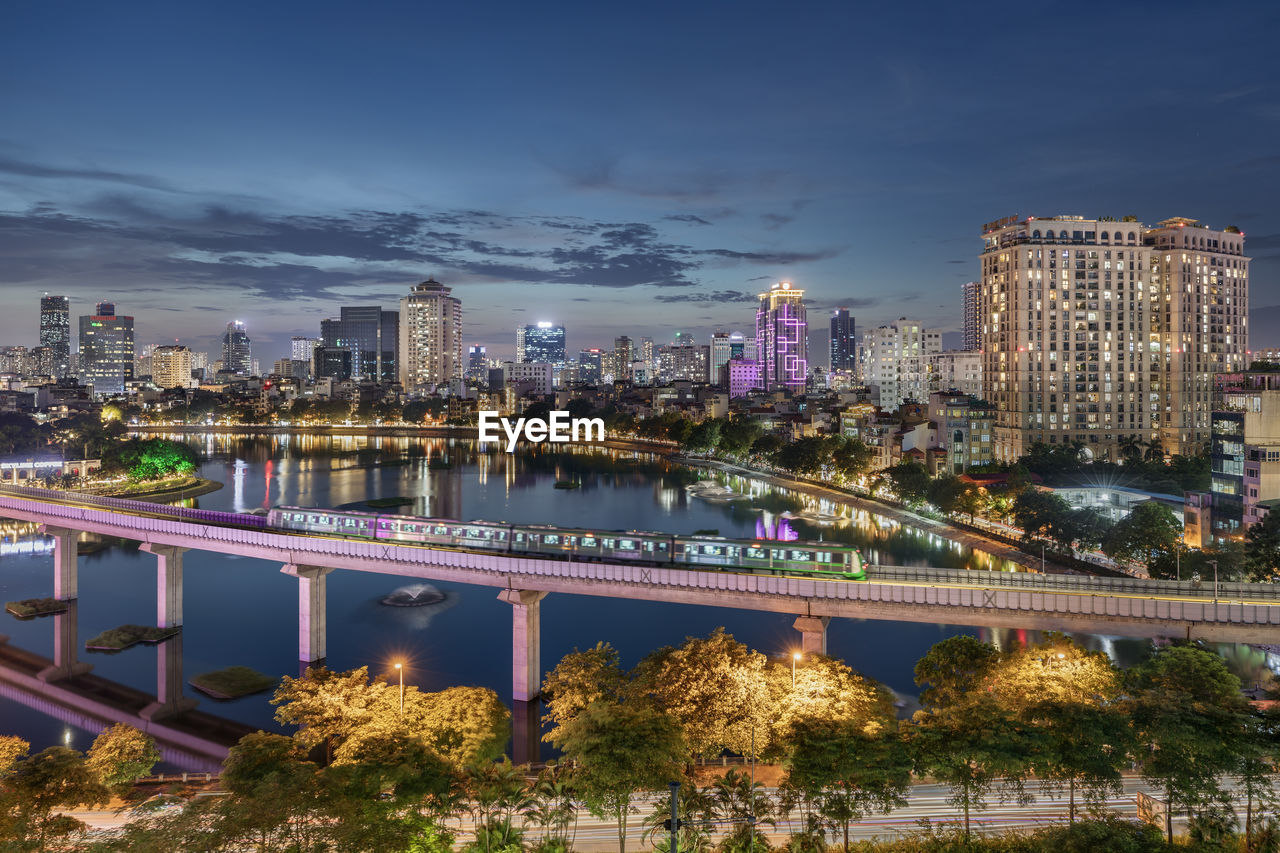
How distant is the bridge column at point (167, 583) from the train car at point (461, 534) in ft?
42.3

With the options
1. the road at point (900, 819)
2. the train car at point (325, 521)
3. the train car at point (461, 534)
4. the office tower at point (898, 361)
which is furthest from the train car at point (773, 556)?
the office tower at point (898, 361)

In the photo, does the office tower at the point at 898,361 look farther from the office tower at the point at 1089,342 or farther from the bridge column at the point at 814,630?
the bridge column at the point at 814,630

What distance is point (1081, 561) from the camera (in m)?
47.8

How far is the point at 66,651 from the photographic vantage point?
38.3 metres

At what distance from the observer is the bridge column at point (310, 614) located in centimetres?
3597

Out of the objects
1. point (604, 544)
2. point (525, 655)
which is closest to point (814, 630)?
point (604, 544)

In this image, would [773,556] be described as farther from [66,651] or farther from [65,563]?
[65,563]

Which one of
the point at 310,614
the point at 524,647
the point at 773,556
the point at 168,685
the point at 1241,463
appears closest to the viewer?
the point at 524,647

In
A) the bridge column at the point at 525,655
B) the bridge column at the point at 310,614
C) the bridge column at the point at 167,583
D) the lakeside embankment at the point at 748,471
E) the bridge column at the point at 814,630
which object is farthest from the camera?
the lakeside embankment at the point at 748,471

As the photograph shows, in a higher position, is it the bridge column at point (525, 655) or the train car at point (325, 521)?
the train car at point (325, 521)

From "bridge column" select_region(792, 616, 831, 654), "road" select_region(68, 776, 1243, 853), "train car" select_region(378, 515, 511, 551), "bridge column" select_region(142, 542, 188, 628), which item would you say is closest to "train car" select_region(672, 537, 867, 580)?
"bridge column" select_region(792, 616, 831, 654)

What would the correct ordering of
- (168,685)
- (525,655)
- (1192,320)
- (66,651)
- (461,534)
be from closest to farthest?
(525,655)
(168,685)
(461,534)
(66,651)
(1192,320)

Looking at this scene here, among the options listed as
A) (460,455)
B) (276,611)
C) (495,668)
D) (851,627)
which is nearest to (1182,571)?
(851,627)

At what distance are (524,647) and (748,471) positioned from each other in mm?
74050
